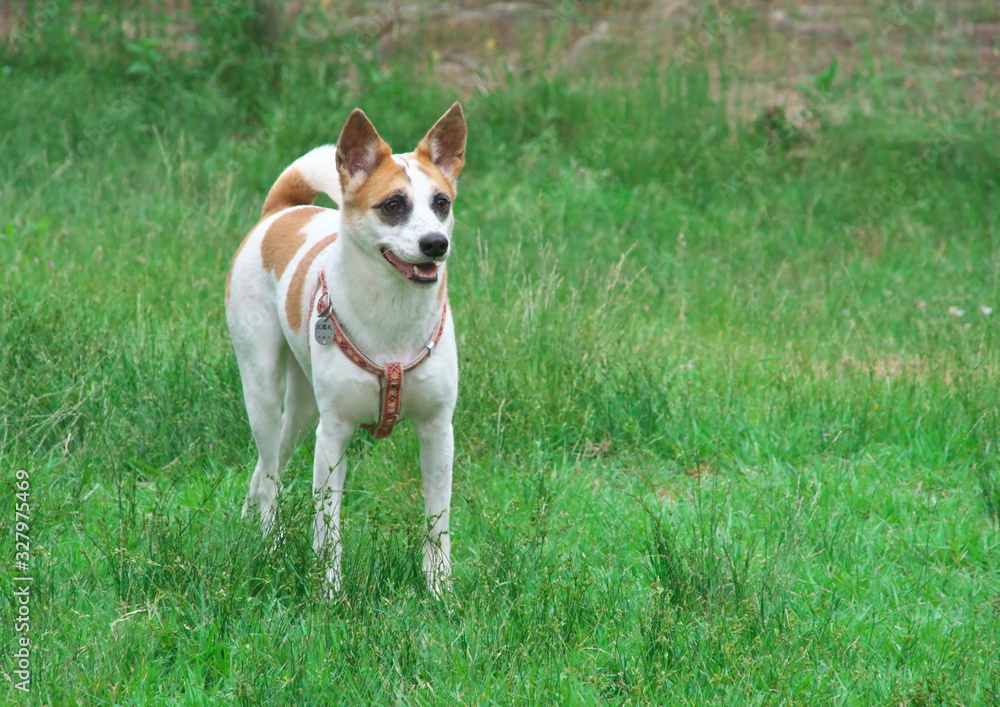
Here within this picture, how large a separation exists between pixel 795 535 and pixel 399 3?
840 centimetres

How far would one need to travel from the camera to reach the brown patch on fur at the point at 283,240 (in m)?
4.14

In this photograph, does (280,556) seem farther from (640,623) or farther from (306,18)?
(306,18)

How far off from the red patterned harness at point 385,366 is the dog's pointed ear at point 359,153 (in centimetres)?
43

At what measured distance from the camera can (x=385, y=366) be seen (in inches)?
140

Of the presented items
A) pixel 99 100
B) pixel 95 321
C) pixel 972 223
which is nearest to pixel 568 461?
pixel 95 321

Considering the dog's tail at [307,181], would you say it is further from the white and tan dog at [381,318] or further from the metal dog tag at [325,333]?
the metal dog tag at [325,333]

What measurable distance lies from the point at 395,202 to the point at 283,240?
87 cm

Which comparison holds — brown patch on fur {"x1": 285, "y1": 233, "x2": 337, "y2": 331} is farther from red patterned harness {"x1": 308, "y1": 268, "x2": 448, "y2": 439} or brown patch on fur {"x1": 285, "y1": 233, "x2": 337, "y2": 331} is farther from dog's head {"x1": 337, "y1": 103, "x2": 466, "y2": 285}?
dog's head {"x1": 337, "y1": 103, "x2": 466, "y2": 285}

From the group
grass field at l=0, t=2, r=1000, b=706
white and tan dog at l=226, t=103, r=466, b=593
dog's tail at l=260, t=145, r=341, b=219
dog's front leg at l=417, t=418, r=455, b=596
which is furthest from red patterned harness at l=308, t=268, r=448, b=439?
dog's tail at l=260, t=145, r=341, b=219

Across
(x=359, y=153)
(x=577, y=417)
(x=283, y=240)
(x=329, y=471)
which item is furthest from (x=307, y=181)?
(x=577, y=417)

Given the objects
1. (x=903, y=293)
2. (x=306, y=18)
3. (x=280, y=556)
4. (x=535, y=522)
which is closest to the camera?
(x=280, y=556)

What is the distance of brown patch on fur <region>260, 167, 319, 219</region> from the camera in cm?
454

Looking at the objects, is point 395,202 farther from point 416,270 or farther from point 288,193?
point 288,193

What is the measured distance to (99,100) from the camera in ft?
31.3
